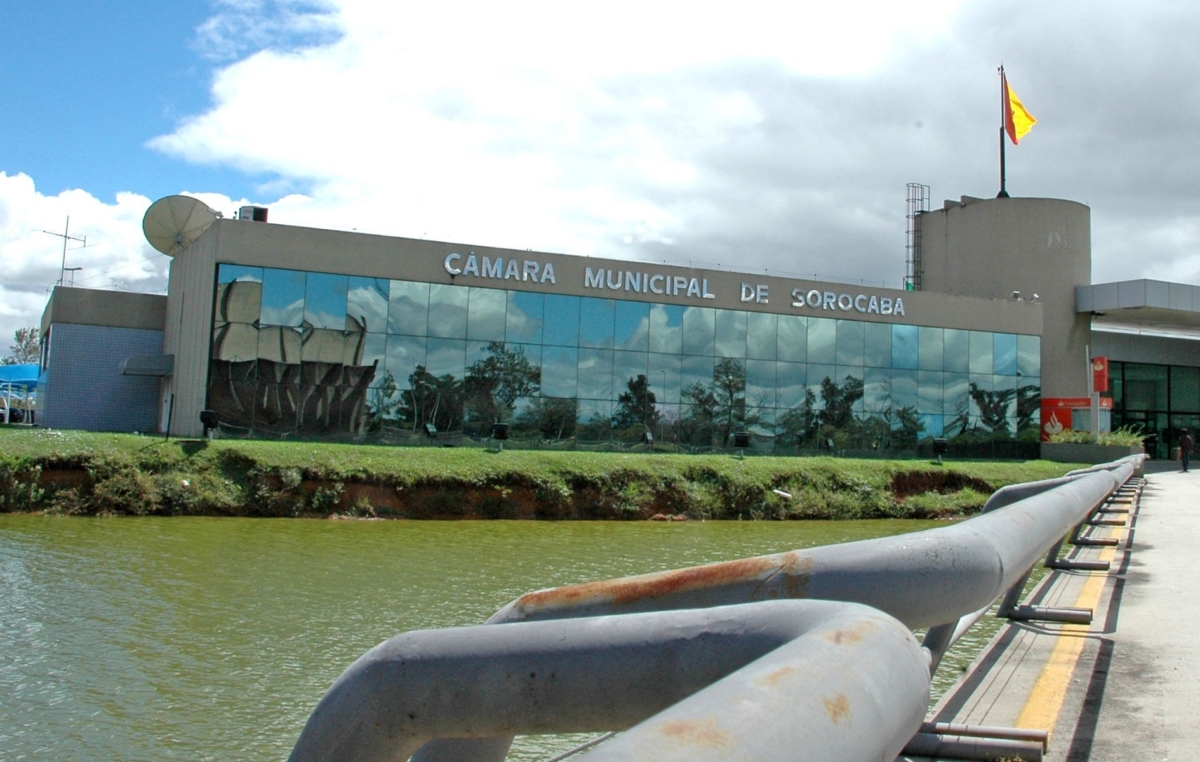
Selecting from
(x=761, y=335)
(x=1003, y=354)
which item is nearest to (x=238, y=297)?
(x=761, y=335)

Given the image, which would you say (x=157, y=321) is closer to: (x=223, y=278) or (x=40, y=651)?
(x=223, y=278)

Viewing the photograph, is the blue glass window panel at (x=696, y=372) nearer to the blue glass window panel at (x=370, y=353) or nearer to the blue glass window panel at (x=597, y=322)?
the blue glass window panel at (x=597, y=322)

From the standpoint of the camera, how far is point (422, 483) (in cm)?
2228

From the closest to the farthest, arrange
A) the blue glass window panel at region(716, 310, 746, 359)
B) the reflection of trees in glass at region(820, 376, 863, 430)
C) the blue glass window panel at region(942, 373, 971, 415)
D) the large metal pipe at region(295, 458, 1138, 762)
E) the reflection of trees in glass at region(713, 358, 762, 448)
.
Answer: the large metal pipe at region(295, 458, 1138, 762), the reflection of trees in glass at region(713, 358, 762, 448), the blue glass window panel at region(716, 310, 746, 359), the reflection of trees in glass at region(820, 376, 863, 430), the blue glass window panel at region(942, 373, 971, 415)

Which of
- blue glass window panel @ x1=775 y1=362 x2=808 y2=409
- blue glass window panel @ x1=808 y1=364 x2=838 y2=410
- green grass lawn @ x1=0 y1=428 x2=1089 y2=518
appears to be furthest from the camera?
blue glass window panel @ x1=808 y1=364 x2=838 y2=410

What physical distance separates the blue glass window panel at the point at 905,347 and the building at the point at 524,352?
0.23 ft

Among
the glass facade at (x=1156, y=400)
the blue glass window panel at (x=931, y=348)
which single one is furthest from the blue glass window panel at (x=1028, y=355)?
the glass facade at (x=1156, y=400)

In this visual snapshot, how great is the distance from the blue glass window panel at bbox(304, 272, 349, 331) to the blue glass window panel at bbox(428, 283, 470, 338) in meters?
2.75

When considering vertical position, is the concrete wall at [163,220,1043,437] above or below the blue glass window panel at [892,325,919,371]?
above

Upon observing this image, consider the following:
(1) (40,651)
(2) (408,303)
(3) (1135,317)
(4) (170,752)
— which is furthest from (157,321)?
(3) (1135,317)

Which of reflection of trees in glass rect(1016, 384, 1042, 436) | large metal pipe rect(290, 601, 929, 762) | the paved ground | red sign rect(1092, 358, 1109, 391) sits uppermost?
red sign rect(1092, 358, 1109, 391)

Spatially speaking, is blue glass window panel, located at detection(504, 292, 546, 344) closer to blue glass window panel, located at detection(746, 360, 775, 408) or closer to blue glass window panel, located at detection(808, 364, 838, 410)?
blue glass window panel, located at detection(746, 360, 775, 408)

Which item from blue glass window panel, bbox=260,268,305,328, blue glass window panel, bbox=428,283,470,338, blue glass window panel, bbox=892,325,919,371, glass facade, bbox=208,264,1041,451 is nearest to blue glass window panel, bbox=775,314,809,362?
glass facade, bbox=208,264,1041,451

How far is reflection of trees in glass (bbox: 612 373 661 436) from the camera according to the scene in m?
33.1
